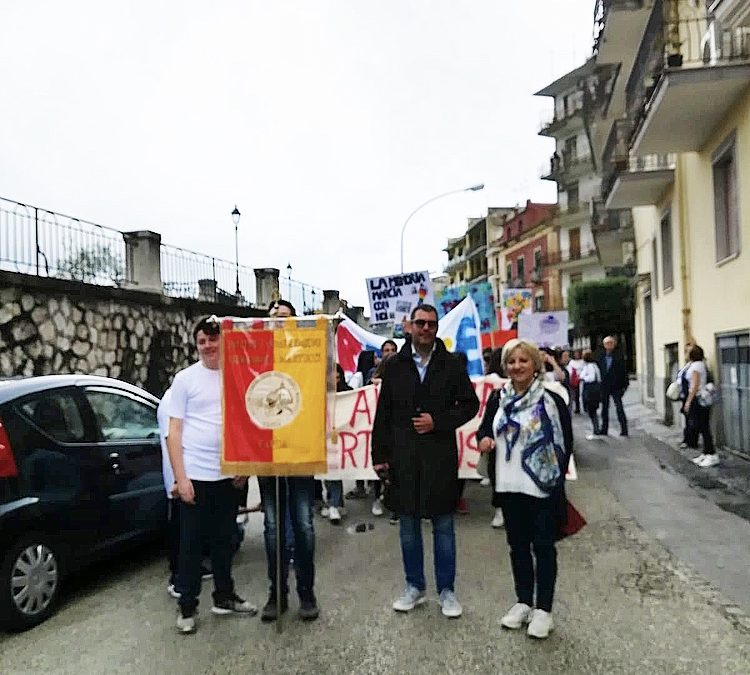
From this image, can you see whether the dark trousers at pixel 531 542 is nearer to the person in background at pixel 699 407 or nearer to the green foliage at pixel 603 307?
the person in background at pixel 699 407

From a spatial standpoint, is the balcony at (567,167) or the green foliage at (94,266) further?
the balcony at (567,167)

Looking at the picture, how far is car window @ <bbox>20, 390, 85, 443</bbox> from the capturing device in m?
5.12

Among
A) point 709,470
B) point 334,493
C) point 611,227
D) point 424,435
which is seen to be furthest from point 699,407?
point 611,227

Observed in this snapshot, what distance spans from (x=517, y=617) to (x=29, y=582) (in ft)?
9.95

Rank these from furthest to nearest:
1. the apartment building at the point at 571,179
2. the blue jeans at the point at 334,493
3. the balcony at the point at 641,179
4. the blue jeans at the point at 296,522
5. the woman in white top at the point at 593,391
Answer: the apartment building at the point at 571,179
the balcony at the point at 641,179
the woman in white top at the point at 593,391
the blue jeans at the point at 334,493
the blue jeans at the point at 296,522

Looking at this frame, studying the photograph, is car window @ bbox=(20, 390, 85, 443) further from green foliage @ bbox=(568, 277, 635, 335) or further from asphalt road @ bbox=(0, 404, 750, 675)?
green foliage @ bbox=(568, 277, 635, 335)

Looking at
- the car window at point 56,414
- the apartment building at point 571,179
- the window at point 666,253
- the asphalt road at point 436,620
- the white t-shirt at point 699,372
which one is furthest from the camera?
the apartment building at point 571,179

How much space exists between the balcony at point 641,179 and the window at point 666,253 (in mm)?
663

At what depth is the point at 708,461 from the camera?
1083 cm

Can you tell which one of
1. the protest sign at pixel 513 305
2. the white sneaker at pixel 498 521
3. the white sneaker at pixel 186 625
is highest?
the protest sign at pixel 513 305

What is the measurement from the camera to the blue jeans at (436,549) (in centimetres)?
482

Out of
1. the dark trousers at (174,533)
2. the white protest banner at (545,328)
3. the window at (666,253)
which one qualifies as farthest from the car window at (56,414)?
the window at (666,253)

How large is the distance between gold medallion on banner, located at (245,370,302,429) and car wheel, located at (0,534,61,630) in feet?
5.55

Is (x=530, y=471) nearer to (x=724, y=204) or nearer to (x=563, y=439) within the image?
(x=563, y=439)
